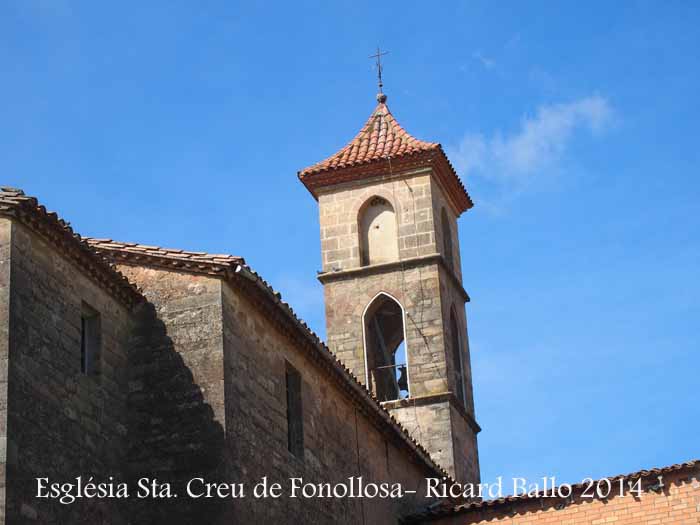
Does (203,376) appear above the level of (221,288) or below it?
below

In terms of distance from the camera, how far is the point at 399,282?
87.2 feet

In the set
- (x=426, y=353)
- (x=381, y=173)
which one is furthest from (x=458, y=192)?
(x=426, y=353)

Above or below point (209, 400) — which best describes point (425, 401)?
above

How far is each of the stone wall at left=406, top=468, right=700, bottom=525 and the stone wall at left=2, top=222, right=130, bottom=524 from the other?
6846 millimetres

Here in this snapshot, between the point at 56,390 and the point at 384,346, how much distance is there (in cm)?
1341

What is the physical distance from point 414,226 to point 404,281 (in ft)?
3.67

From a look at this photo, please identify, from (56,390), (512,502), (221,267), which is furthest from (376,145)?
(56,390)

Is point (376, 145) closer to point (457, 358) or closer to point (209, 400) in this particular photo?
point (457, 358)

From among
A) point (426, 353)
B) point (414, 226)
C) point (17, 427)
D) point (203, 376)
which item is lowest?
point (17, 427)

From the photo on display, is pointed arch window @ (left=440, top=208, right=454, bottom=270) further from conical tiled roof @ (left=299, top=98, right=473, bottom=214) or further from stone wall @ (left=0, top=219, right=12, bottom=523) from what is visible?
stone wall @ (left=0, top=219, right=12, bottom=523)

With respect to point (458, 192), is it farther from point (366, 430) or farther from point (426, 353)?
point (366, 430)

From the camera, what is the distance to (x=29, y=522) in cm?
1278

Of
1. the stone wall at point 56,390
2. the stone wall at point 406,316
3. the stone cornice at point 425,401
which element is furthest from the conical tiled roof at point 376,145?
the stone wall at point 56,390

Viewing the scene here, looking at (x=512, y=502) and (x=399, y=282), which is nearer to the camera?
(x=512, y=502)
